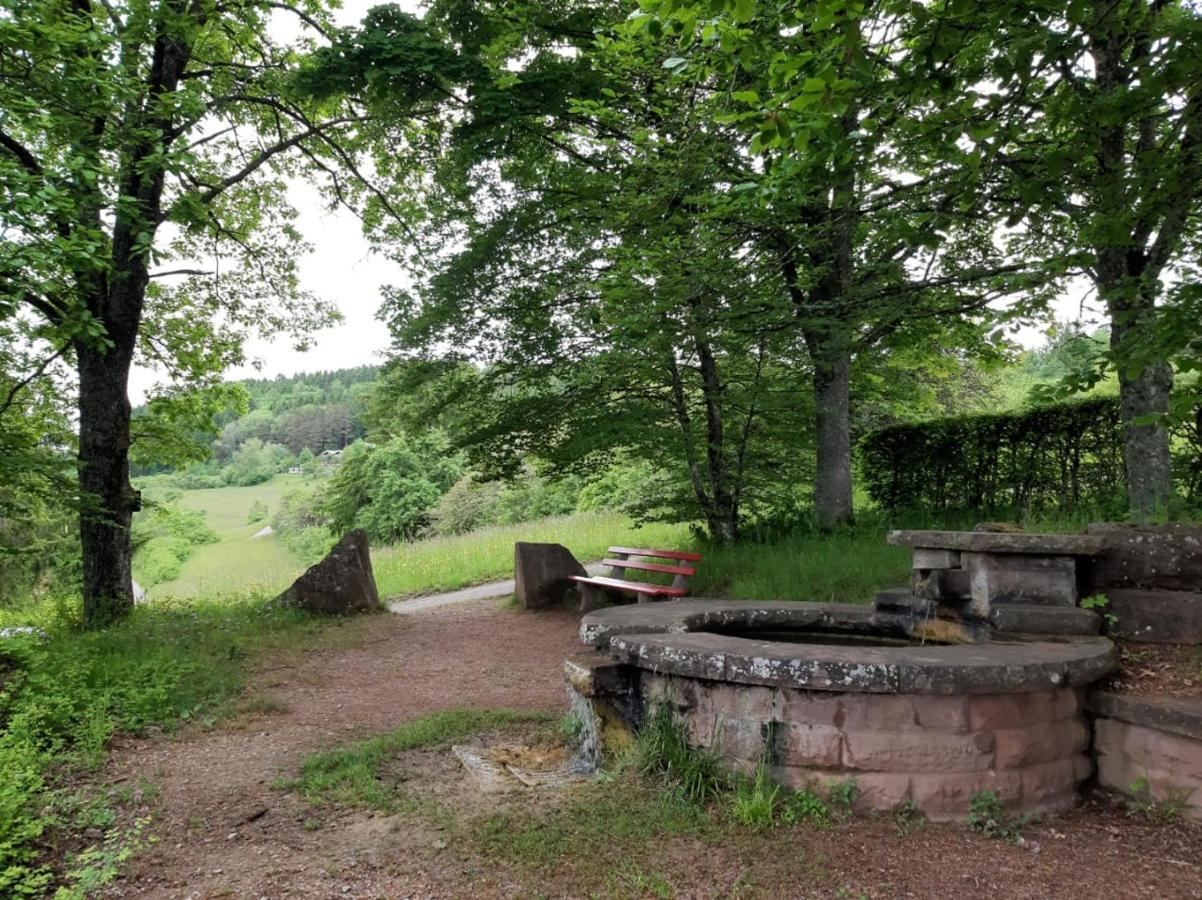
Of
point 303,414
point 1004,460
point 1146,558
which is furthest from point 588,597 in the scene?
point 303,414

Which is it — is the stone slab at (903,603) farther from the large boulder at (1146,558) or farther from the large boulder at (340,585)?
the large boulder at (340,585)

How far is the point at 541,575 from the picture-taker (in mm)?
10039

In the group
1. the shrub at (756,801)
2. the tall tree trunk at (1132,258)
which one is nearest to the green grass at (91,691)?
the shrub at (756,801)

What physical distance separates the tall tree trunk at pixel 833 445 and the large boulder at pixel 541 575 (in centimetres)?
359

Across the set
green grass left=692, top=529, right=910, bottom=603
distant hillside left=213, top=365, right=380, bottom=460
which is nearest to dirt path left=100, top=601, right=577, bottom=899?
green grass left=692, top=529, right=910, bottom=603

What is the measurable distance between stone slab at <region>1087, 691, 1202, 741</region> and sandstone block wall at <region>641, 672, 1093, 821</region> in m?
0.18

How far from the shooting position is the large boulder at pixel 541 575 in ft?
32.7

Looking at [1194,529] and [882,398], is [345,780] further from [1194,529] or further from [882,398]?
[882,398]

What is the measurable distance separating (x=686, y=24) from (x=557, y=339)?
253 inches

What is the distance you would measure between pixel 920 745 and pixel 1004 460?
6.83 metres

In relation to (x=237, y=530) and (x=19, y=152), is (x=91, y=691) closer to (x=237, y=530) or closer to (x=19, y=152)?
(x=19, y=152)

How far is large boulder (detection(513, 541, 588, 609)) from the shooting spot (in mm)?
9977

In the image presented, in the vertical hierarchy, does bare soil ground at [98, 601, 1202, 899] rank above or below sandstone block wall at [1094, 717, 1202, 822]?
below

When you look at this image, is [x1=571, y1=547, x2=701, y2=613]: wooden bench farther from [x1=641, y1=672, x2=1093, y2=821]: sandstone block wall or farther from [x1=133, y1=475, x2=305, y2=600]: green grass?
[x1=133, y1=475, x2=305, y2=600]: green grass
